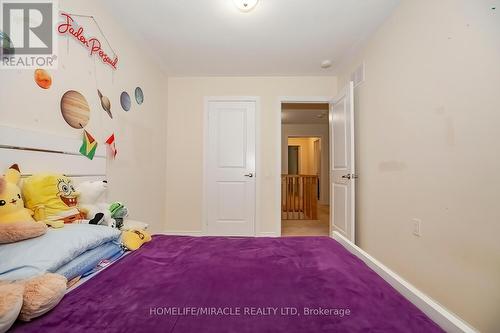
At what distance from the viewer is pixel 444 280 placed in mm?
1405

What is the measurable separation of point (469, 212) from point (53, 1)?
2.92 m

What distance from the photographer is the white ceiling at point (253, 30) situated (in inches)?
73.7

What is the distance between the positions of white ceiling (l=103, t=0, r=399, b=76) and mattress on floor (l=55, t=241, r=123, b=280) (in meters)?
1.96

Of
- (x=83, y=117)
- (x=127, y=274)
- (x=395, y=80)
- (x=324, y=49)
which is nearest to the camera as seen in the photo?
(x=127, y=274)

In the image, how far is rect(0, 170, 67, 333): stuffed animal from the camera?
1.95 feet

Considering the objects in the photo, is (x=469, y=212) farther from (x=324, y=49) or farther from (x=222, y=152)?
(x=222, y=152)

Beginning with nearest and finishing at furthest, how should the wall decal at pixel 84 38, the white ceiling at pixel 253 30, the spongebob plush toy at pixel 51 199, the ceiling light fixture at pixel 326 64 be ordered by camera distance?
1. the spongebob plush toy at pixel 51 199
2. the wall decal at pixel 84 38
3. the white ceiling at pixel 253 30
4. the ceiling light fixture at pixel 326 64

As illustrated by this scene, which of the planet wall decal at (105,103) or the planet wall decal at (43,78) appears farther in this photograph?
the planet wall decal at (105,103)

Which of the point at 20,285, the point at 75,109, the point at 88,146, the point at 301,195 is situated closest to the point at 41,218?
the point at 20,285

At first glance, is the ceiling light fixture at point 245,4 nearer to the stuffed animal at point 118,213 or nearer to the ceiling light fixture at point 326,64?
the ceiling light fixture at point 326,64

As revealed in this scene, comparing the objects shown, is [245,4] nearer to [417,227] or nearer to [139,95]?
[139,95]

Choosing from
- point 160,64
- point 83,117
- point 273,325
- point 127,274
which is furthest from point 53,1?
point 273,325

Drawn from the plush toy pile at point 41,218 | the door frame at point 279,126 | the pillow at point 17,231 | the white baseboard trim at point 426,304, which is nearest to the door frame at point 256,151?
the door frame at point 279,126

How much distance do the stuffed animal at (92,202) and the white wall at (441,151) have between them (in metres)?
2.13
